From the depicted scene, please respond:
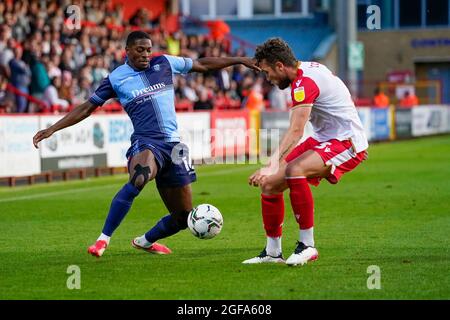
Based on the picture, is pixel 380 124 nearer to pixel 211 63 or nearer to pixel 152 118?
pixel 211 63

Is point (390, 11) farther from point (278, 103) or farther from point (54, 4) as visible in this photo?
point (54, 4)

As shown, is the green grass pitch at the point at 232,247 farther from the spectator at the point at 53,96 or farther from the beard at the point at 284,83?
the spectator at the point at 53,96

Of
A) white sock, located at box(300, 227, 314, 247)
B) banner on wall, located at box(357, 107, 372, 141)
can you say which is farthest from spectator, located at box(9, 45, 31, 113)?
white sock, located at box(300, 227, 314, 247)

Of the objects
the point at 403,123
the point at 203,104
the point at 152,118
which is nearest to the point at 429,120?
the point at 403,123

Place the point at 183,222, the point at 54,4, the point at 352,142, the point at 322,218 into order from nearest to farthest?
1. the point at 352,142
2. the point at 183,222
3. the point at 322,218
4. the point at 54,4

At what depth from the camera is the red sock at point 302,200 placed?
9523 millimetres

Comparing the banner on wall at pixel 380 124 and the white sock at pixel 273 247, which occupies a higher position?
the banner on wall at pixel 380 124

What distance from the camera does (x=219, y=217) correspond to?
406 inches

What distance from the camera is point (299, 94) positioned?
933cm

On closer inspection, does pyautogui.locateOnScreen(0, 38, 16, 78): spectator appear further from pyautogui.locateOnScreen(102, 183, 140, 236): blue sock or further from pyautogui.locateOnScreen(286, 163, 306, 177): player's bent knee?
pyautogui.locateOnScreen(286, 163, 306, 177): player's bent knee

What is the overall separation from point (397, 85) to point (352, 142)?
1521 inches

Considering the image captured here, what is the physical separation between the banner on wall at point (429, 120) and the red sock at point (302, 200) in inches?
1162

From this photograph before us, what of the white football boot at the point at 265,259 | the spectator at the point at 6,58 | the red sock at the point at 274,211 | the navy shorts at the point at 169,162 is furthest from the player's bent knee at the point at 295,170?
the spectator at the point at 6,58
